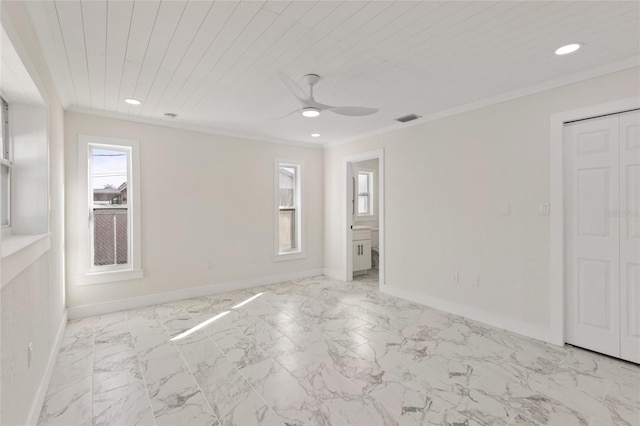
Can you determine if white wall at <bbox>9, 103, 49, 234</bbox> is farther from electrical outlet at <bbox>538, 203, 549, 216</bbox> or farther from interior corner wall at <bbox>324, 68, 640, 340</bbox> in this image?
electrical outlet at <bbox>538, 203, 549, 216</bbox>

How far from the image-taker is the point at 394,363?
253 centimetres

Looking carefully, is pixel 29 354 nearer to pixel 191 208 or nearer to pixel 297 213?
pixel 191 208

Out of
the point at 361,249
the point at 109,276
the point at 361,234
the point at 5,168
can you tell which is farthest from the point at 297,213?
the point at 5,168

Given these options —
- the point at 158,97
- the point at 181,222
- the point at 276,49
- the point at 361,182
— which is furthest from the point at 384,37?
A: the point at 361,182

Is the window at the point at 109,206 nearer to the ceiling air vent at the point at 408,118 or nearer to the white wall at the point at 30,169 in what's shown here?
the white wall at the point at 30,169

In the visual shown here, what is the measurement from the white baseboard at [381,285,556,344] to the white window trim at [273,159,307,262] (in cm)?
181

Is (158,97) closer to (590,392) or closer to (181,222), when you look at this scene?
(181,222)

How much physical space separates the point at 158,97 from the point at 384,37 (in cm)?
246

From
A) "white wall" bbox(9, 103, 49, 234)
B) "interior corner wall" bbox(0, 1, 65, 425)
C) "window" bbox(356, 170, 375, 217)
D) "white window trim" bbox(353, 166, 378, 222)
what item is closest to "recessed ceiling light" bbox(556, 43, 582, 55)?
"interior corner wall" bbox(0, 1, 65, 425)

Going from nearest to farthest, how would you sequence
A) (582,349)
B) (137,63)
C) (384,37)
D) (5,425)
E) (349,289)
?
(5,425) → (384,37) → (137,63) → (582,349) → (349,289)

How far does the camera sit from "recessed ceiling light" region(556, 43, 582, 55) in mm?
2248

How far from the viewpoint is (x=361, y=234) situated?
5.66m

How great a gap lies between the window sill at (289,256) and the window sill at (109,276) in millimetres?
2021

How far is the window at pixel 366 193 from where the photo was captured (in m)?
6.41
